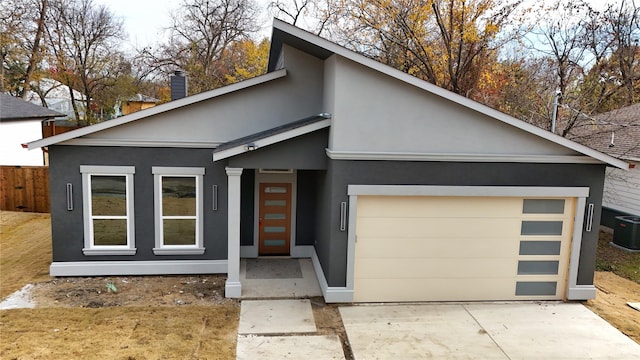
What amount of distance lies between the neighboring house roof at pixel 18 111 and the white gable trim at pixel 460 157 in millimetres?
16113

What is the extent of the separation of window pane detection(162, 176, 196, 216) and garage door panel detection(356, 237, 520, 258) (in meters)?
3.92

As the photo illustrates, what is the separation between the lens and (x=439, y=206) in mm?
9133

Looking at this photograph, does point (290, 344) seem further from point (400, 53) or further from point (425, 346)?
point (400, 53)

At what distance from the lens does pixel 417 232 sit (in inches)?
360

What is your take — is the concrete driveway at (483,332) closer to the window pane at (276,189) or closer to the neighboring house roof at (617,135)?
the window pane at (276,189)

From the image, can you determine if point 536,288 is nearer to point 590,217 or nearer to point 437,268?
point 590,217

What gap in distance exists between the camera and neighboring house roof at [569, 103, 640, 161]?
14750 mm

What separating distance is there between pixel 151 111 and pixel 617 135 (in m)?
15.6

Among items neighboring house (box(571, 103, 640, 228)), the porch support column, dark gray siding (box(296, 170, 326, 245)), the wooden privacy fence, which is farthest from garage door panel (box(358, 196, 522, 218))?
the wooden privacy fence

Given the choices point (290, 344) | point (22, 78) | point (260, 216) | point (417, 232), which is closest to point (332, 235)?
point (417, 232)

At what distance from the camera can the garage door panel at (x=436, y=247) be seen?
9.08 metres

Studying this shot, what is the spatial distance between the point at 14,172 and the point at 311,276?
1182 centimetres

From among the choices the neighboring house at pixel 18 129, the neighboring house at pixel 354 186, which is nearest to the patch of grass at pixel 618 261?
the neighboring house at pixel 354 186

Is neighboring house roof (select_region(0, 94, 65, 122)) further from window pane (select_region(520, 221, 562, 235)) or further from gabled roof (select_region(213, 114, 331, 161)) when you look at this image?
window pane (select_region(520, 221, 562, 235))
